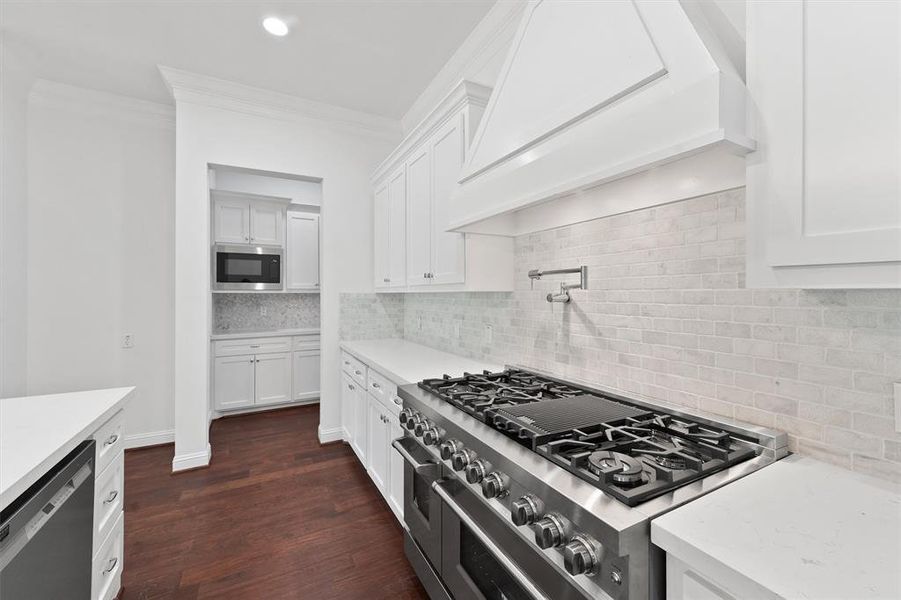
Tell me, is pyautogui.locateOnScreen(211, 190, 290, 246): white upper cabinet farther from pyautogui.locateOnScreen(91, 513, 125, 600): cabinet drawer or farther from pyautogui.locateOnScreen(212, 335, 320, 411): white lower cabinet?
pyautogui.locateOnScreen(91, 513, 125, 600): cabinet drawer

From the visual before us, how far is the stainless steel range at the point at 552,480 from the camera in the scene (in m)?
0.80

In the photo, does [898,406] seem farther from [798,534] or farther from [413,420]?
Answer: [413,420]

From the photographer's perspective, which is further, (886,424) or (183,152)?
(183,152)

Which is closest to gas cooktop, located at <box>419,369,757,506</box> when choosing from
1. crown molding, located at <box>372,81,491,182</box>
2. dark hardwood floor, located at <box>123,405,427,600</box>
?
dark hardwood floor, located at <box>123,405,427,600</box>

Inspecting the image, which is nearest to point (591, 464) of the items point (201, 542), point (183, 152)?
point (201, 542)

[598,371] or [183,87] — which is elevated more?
[183,87]

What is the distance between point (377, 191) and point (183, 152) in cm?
153

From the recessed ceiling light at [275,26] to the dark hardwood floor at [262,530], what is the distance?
308cm

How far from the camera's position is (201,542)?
217 cm

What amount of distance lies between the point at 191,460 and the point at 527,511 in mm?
3190

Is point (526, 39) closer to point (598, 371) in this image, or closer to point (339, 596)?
point (598, 371)

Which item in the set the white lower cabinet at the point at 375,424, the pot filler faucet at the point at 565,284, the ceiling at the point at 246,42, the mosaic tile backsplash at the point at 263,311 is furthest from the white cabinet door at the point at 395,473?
the mosaic tile backsplash at the point at 263,311

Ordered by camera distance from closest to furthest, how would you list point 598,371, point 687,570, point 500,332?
point 687,570 < point 598,371 < point 500,332

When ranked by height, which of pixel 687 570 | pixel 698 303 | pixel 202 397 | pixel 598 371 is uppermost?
pixel 698 303
